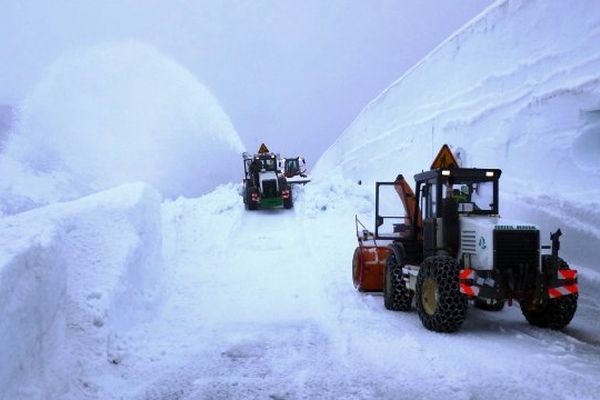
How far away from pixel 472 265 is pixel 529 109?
5882 mm

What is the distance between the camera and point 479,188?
7395mm

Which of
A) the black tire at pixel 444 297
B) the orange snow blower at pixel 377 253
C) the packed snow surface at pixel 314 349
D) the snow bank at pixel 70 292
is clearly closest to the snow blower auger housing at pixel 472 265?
the black tire at pixel 444 297

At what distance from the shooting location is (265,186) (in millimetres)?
19953

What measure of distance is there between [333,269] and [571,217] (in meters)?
4.33

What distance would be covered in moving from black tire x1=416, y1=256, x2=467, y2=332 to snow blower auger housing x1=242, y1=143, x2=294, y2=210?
1342 cm

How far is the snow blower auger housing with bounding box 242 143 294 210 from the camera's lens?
64.7 feet

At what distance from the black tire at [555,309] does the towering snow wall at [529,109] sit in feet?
6.95

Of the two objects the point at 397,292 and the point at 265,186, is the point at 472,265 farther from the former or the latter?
the point at 265,186

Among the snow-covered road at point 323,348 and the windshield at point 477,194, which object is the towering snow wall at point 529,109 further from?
the windshield at point 477,194

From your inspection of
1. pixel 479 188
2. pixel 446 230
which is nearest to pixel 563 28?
pixel 479 188

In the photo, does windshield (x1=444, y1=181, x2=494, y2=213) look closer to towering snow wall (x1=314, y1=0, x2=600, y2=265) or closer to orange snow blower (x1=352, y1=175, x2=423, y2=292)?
orange snow blower (x1=352, y1=175, x2=423, y2=292)

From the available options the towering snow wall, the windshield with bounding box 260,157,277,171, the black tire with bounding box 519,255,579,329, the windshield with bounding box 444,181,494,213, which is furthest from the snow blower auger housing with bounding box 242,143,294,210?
the black tire with bounding box 519,255,579,329

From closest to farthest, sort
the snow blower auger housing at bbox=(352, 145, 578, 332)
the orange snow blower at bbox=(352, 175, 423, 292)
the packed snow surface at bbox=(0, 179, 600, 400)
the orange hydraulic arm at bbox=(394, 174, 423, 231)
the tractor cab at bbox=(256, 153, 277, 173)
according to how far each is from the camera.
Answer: the packed snow surface at bbox=(0, 179, 600, 400), the snow blower auger housing at bbox=(352, 145, 578, 332), the orange hydraulic arm at bbox=(394, 174, 423, 231), the orange snow blower at bbox=(352, 175, 423, 292), the tractor cab at bbox=(256, 153, 277, 173)

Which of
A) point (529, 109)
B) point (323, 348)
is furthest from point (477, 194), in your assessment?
point (529, 109)
